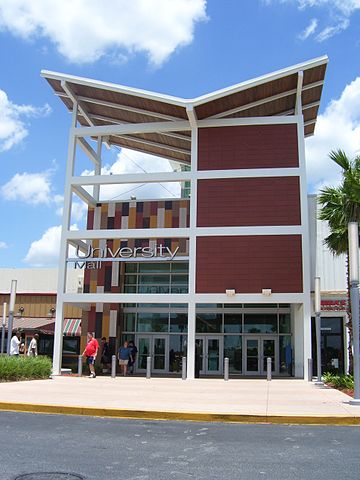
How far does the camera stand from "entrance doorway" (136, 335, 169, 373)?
30750mm

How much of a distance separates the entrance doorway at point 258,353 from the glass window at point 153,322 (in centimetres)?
439

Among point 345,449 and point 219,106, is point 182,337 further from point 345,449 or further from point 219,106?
point 345,449

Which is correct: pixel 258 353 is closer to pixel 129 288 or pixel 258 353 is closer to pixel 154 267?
pixel 154 267

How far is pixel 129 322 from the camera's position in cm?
3147

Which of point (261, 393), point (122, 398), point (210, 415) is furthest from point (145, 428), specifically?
point (261, 393)

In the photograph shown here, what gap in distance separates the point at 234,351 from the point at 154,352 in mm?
4250

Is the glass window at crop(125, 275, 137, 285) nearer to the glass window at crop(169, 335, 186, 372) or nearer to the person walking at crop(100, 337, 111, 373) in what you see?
the person walking at crop(100, 337, 111, 373)

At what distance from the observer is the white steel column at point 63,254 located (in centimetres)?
2648

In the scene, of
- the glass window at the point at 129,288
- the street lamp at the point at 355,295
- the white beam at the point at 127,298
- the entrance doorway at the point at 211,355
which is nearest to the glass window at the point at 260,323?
the entrance doorway at the point at 211,355

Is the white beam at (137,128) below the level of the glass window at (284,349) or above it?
above

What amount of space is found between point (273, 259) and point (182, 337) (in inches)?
307

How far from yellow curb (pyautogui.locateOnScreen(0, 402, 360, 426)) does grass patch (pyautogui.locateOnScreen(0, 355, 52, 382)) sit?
7.03 meters

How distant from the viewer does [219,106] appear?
27219 millimetres

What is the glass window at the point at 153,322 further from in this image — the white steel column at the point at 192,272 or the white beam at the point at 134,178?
the white beam at the point at 134,178
